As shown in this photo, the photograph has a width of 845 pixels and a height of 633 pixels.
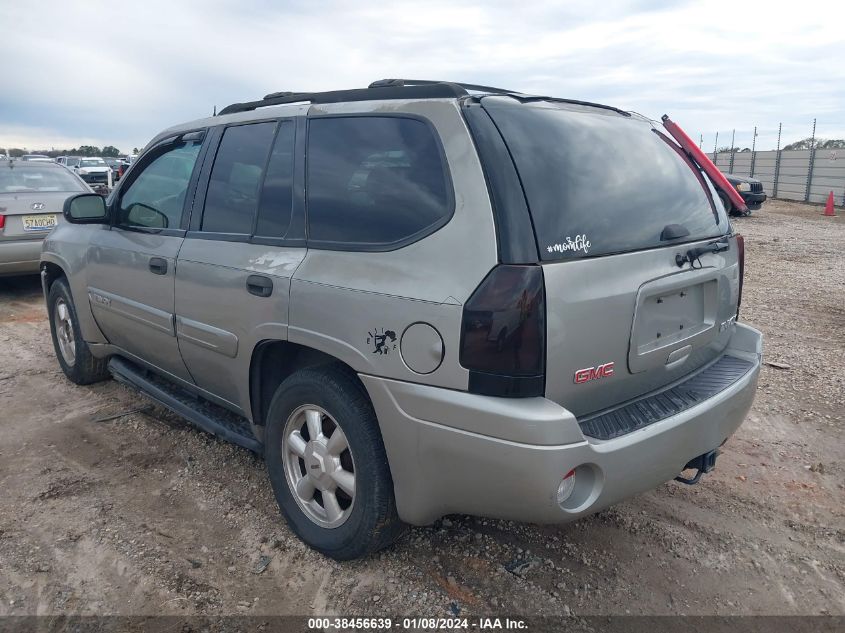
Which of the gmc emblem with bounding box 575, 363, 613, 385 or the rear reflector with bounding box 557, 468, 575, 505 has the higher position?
the gmc emblem with bounding box 575, 363, 613, 385

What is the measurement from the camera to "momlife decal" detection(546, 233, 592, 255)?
2.24 meters

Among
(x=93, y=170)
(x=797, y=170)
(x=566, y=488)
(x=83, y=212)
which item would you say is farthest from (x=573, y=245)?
(x=93, y=170)

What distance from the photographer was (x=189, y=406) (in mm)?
3678

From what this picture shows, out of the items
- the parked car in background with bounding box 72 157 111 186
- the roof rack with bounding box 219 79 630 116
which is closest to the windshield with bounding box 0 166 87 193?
the roof rack with bounding box 219 79 630 116

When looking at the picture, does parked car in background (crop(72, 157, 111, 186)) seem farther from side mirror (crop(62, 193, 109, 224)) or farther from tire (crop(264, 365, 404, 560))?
tire (crop(264, 365, 404, 560))

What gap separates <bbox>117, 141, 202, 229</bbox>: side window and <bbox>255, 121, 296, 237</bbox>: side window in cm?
74

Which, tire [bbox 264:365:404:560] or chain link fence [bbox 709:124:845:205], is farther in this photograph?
chain link fence [bbox 709:124:845:205]

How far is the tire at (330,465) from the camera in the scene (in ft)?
8.34

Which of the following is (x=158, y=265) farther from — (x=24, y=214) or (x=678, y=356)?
(x=24, y=214)

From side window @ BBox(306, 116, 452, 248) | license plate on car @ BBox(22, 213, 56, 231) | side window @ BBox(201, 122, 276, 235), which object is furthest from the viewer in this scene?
→ license plate on car @ BBox(22, 213, 56, 231)

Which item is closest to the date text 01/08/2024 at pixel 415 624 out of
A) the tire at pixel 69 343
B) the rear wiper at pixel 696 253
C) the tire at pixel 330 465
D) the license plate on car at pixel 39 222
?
the tire at pixel 330 465

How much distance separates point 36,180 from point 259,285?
277 inches

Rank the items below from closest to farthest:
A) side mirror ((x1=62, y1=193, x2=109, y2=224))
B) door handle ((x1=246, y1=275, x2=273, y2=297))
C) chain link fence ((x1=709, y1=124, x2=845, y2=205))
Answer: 1. door handle ((x1=246, y1=275, x2=273, y2=297))
2. side mirror ((x1=62, y1=193, x2=109, y2=224))
3. chain link fence ((x1=709, y1=124, x2=845, y2=205))

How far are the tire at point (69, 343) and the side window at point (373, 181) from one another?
2743 millimetres
